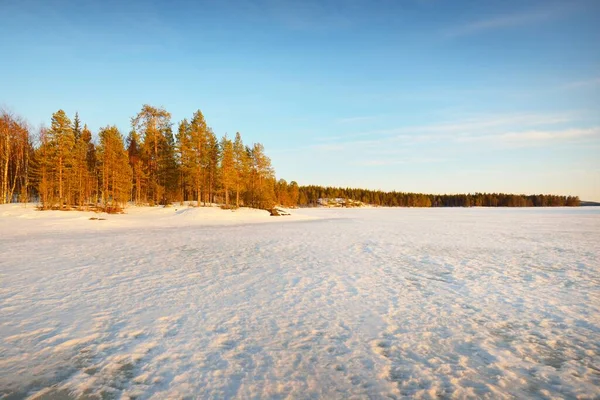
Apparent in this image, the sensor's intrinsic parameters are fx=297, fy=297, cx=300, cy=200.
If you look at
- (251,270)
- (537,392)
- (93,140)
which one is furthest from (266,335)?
(93,140)

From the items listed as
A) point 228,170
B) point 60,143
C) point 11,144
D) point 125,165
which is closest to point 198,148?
point 228,170

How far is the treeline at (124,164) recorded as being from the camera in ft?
124

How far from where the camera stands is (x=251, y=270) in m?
8.98

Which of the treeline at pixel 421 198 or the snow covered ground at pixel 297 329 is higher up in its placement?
the treeline at pixel 421 198

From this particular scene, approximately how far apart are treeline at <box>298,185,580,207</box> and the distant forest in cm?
10025

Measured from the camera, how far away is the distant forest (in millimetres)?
37750

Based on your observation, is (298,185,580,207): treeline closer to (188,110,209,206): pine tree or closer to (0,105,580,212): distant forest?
(0,105,580,212): distant forest

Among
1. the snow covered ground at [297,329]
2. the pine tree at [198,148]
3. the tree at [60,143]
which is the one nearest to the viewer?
the snow covered ground at [297,329]

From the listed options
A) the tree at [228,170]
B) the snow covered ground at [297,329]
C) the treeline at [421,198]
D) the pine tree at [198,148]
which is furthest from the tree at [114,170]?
the treeline at [421,198]

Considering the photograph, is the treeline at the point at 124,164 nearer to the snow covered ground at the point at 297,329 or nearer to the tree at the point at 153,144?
the tree at the point at 153,144

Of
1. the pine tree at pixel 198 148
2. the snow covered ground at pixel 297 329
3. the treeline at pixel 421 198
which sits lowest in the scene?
the snow covered ground at pixel 297 329

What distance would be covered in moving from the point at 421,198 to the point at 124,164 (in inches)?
6990

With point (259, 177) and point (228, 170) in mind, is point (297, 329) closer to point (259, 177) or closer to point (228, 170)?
point (228, 170)

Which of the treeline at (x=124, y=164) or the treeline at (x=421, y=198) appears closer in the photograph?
the treeline at (x=124, y=164)
